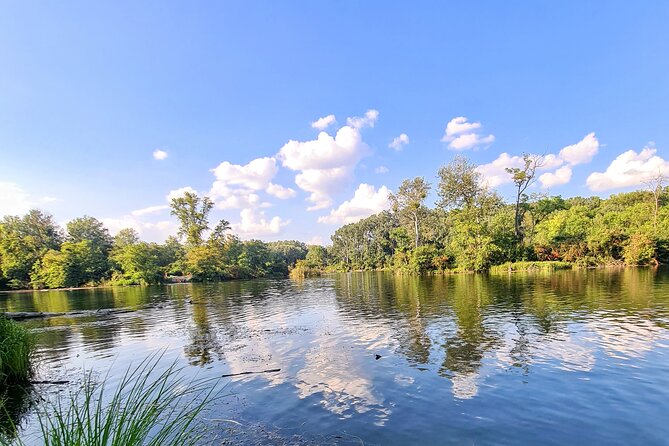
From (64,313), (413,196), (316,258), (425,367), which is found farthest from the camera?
(316,258)

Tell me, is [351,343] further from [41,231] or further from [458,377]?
[41,231]

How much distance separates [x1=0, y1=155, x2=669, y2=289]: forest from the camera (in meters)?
55.8

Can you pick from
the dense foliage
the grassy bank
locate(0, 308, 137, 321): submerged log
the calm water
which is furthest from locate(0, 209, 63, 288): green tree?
the grassy bank

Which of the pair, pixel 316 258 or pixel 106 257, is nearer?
pixel 106 257

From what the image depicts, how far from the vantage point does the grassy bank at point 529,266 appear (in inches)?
2061

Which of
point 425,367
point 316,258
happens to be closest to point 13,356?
point 425,367

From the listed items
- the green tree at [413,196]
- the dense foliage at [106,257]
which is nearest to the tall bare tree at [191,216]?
the dense foliage at [106,257]

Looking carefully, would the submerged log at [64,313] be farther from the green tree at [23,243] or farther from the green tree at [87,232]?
the green tree at [87,232]

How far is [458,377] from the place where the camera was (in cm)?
1029

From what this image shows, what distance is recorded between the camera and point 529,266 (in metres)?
54.2

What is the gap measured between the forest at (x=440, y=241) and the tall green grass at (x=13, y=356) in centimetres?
5714

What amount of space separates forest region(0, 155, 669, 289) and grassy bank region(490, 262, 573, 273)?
1.03 ft

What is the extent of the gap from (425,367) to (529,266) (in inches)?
2006

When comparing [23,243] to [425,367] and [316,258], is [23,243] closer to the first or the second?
[316,258]
